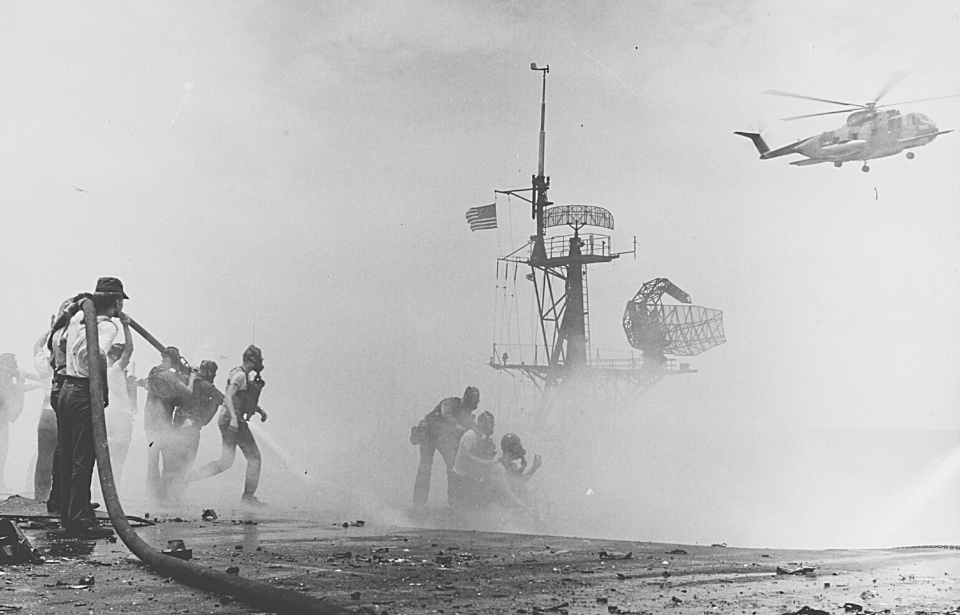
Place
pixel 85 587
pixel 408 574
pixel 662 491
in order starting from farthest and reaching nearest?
pixel 662 491
pixel 408 574
pixel 85 587

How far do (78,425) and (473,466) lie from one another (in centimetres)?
588

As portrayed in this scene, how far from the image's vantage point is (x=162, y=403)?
12.8 meters

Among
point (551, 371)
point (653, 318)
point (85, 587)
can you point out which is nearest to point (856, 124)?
point (653, 318)

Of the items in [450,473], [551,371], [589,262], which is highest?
[589,262]

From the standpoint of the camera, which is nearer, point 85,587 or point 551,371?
point 85,587

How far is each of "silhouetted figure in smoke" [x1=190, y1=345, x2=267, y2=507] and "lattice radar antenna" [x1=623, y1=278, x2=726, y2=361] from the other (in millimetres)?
17795

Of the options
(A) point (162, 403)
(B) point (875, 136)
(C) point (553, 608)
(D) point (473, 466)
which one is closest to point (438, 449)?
(D) point (473, 466)

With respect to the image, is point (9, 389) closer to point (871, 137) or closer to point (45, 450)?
point (45, 450)

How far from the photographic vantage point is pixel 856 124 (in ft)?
75.6

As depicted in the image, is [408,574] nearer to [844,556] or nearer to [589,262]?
[844,556]

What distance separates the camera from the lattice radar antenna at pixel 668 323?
28.8 m

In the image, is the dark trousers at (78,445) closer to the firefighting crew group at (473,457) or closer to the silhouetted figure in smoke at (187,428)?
the silhouetted figure in smoke at (187,428)

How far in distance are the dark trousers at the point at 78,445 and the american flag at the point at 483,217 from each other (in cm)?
2083

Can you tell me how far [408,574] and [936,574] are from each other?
3.49 m
